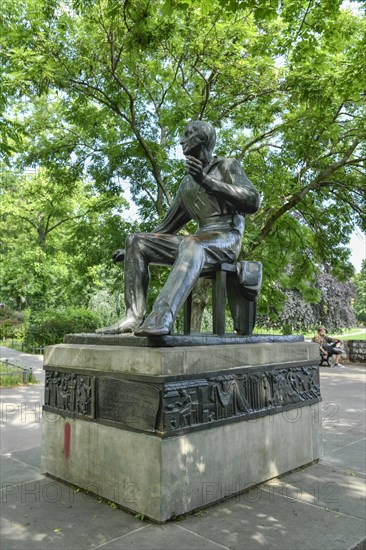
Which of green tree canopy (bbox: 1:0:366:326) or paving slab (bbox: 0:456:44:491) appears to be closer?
paving slab (bbox: 0:456:44:491)

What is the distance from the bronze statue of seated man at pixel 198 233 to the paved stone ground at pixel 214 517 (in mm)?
1433

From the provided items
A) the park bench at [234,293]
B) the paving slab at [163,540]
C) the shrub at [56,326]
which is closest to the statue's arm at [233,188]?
the park bench at [234,293]

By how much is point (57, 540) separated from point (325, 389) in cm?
865

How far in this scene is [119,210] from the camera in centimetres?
1305

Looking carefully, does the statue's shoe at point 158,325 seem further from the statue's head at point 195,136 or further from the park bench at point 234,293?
the statue's head at point 195,136

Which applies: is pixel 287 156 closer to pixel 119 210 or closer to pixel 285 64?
pixel 285 64

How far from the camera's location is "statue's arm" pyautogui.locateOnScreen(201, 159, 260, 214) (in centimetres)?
398

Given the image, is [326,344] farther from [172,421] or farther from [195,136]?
[172,421]

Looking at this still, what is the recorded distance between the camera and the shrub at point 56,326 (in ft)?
72.3

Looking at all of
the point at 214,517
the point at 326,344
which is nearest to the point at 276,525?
the point at 214,517

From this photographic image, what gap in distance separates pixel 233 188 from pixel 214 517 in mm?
2603

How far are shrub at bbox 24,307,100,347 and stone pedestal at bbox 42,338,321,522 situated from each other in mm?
18124

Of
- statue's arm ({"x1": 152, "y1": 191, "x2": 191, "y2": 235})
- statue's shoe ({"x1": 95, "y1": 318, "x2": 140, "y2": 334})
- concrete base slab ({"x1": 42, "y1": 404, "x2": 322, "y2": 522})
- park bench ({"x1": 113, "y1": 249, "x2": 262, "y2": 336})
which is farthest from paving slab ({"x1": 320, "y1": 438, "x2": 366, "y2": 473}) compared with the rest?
statue's arm ({"x1": 152, "y1": 191, "x2": 191, "y2": 235})

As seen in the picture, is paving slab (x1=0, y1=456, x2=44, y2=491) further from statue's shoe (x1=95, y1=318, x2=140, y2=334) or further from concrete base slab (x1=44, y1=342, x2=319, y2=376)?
statue's shoe (x1=95, y1=318, x2=140, y2=334)
